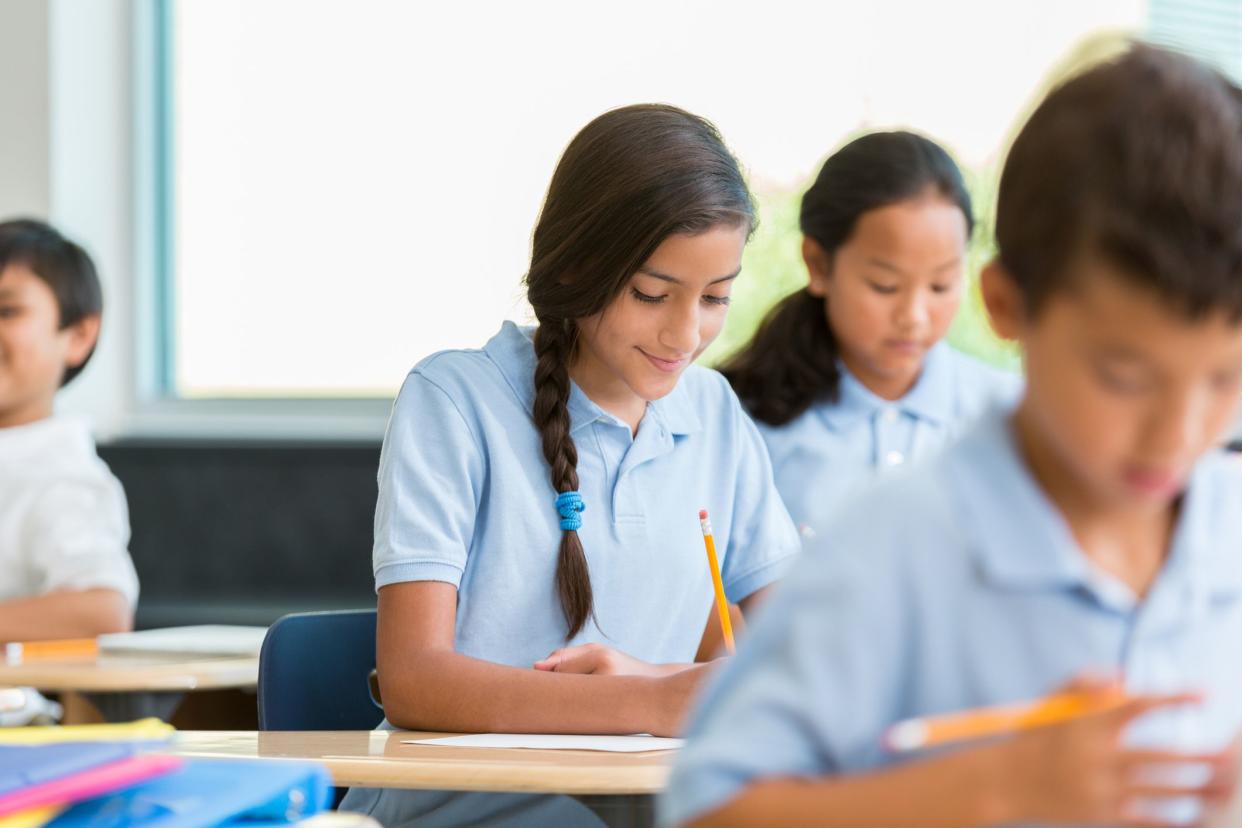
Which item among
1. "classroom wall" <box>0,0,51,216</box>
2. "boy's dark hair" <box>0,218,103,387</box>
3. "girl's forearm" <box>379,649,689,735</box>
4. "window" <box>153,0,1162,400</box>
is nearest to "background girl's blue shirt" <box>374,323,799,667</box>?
"girl's forearm" <box>379,649,689,735</box>

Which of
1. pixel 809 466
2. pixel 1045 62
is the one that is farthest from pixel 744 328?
pixel 809 466

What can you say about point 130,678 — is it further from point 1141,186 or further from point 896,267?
point 1141,186

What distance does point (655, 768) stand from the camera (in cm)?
125

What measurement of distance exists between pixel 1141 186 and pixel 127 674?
5.83 ft

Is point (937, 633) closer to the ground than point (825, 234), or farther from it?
closer to the ground

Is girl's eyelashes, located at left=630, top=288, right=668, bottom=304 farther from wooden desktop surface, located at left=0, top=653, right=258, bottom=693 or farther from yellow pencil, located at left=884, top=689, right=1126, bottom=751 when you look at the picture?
yellow pencil, located at left=884, top=689, right=1126, bottom=751

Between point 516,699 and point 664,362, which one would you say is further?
point 664,362

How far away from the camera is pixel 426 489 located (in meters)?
1.68

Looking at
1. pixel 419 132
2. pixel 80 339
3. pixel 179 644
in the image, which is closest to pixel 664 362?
pixel 179 644

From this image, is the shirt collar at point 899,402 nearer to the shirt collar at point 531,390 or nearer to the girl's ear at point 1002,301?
the shirt collar at point 531,390

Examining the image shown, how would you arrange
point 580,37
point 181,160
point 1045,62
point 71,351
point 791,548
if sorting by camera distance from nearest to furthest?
point 791,548
point 71,351
point 1045,62
point 580,37
point 181,160

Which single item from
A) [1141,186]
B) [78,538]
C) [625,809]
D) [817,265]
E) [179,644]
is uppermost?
[1141,186]

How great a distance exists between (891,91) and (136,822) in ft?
9.31

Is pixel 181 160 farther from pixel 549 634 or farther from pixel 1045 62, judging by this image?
pixel 549 634
